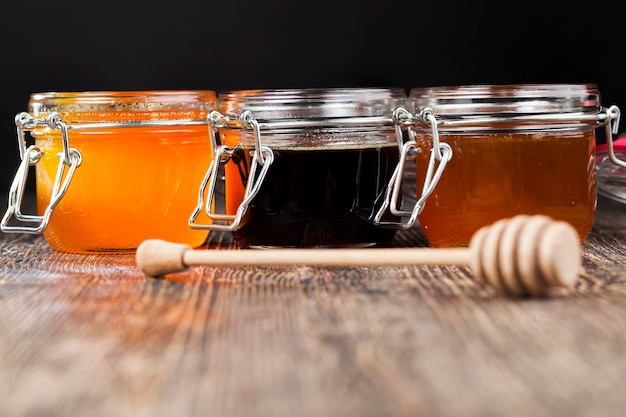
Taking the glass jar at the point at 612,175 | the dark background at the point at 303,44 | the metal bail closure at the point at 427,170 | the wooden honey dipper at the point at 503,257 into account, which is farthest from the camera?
the dark background at the point at 303,44

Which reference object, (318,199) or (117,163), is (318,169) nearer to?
(318,199)

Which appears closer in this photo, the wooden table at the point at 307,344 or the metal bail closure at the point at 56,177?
the wooden table at the point at 307,344

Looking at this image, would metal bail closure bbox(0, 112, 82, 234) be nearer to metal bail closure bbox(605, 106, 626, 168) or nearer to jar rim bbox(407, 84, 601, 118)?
jar rim bbox(407, 84, 601, 118)

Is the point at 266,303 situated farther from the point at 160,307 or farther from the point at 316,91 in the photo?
the point at 316,91

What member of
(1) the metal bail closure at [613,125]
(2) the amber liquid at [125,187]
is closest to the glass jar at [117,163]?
(2) the amber liquid at [125,187]

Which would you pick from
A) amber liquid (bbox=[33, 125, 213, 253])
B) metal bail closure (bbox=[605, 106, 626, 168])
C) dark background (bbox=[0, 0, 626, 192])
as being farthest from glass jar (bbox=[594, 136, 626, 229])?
amber liquid (bbox=[33, 125, 213, 253])

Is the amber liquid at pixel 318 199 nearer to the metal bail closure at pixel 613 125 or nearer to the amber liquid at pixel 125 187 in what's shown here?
the amber liquid at pixel 125 187

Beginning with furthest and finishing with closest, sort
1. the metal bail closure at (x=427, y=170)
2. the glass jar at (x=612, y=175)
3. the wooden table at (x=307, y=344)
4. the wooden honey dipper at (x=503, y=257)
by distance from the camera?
the glass jar at (x=612, y=175) → the metal bail closure at (x=427, y=170) → the wooden honey dipper at (x=503, y=257) → the wooden table at (x=307, y=344)
